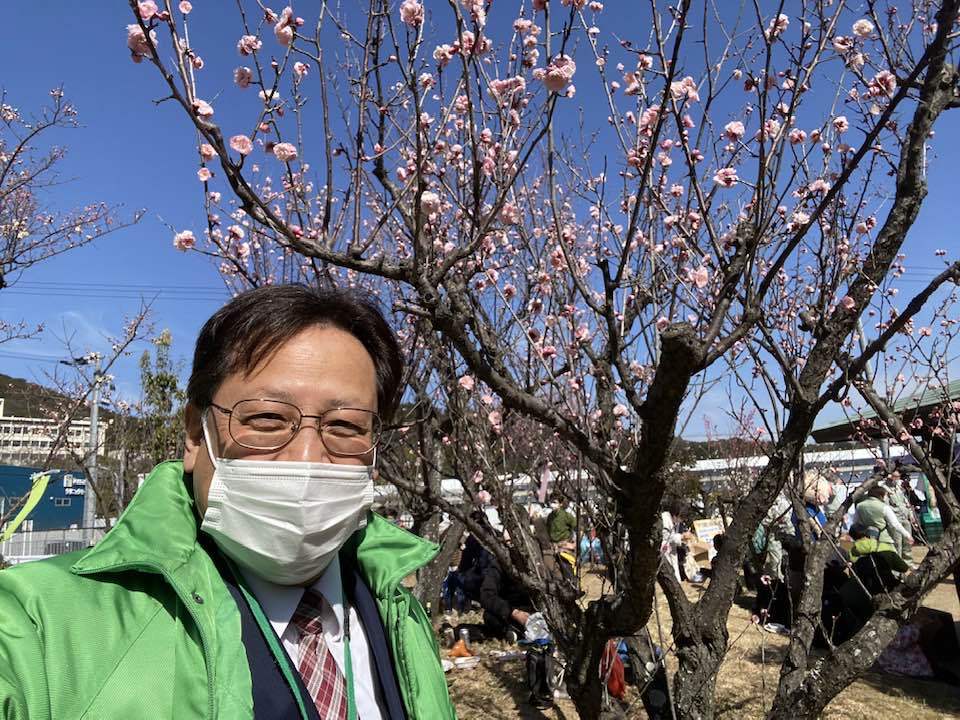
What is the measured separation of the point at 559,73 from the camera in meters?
2.33

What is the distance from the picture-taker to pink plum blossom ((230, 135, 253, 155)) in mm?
2289

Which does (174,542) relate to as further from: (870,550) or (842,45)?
(870,550)

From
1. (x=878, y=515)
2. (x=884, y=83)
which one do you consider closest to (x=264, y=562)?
(x=884, y=83)

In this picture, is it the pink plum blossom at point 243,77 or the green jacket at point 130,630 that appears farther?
the pink plum blossom at point 243,77

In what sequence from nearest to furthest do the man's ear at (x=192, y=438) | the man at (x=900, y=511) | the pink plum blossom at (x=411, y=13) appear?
1. the man's ear at (x=192, y=438)
2. the pink plum blossom at (x=411, y=13)
3. the man at (x=900, y=511)

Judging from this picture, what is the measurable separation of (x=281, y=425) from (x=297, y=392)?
0.28 feet

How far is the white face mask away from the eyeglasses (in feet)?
0.13

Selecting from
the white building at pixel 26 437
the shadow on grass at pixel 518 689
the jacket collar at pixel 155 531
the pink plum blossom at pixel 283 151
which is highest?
the pink plum blossom at pixel 283 151

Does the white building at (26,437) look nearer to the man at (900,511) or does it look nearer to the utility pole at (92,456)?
the utility pole at (92,456)

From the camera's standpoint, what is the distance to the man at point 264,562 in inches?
36.7

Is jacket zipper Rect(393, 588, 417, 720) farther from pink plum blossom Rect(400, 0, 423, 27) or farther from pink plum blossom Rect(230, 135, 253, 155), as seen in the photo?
pink plum blossom Rect(400, 0, 423, 27)

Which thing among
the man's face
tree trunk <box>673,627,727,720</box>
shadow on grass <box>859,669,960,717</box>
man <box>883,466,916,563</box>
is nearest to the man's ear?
the man's face

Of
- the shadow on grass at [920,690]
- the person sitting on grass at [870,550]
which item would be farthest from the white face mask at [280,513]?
the person sitting on grass at [870,550]

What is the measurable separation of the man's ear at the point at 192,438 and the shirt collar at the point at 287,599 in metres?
0.26
